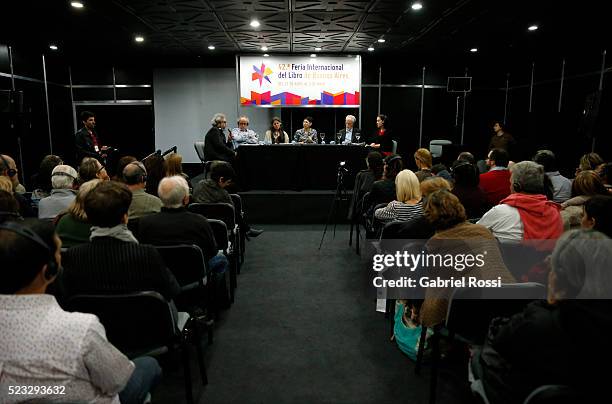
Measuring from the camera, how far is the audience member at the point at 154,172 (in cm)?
467

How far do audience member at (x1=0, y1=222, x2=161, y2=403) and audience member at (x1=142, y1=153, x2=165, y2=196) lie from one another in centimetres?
341

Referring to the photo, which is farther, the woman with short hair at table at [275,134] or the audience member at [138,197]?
the woman with short hair at table at [275,134]

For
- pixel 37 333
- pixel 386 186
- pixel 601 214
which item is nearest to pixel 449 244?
pixel 601 214

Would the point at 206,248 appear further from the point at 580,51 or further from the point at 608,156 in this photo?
the point at 580,51

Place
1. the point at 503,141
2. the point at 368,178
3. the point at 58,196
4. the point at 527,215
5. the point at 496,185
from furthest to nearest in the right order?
the point at 503,141 → the point at 368,178 → the point at 496,185 → the point at 58,196 → the point at 527,215

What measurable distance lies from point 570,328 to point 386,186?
3200 millimetres

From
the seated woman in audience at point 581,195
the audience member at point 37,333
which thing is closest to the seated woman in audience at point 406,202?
the seated woman in audience at point 581,195

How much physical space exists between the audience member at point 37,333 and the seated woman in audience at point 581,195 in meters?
3.08

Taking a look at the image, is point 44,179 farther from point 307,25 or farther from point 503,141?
point 503,141

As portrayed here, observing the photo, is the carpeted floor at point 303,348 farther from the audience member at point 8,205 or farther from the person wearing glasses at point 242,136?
A: the person wearing glasses at point 242,136

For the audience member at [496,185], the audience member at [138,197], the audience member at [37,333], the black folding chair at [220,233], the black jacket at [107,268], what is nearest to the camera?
the audience member at [37,333]

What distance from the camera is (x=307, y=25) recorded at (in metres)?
7.24

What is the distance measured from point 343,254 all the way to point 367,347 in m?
2.25

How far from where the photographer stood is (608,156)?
7.40m
